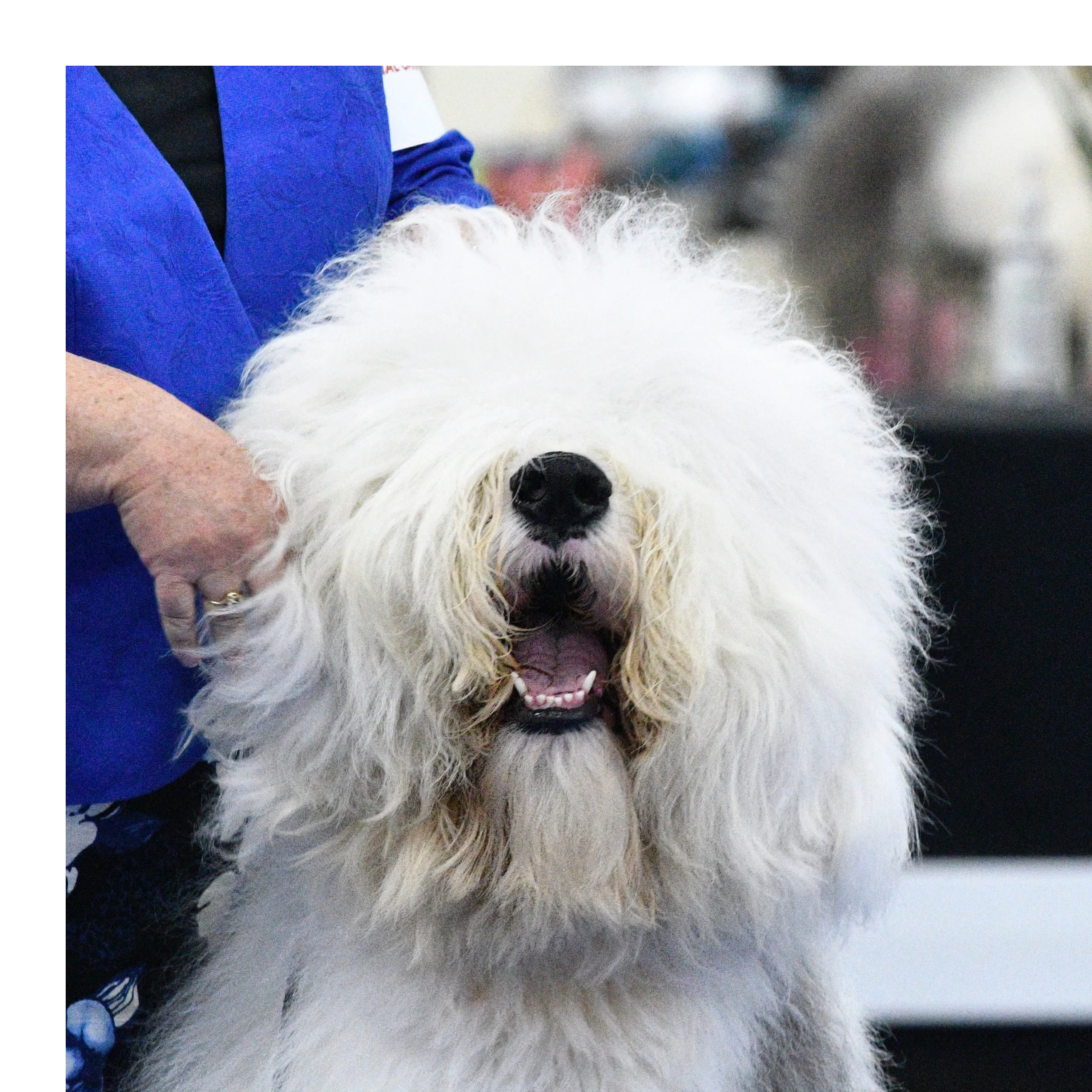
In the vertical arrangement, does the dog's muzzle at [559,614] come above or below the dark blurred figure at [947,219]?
below

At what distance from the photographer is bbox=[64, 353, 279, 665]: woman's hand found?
1137mm

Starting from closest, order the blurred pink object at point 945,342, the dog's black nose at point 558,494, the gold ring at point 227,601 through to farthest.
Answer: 1. the dog's black nose at point 558,494
2. the gold ring at point 227,601
3. the blurred pink object at point 945,342

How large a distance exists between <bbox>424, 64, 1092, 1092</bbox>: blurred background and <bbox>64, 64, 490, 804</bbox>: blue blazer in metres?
1.05

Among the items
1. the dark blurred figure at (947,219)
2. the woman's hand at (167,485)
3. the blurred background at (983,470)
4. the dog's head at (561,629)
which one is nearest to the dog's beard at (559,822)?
the dog's head at (561,629)

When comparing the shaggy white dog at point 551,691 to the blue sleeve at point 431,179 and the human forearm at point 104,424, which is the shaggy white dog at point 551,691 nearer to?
the human forearm at point 104,424

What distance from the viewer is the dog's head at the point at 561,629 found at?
1125 mm

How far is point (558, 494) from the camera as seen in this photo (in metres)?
1.09

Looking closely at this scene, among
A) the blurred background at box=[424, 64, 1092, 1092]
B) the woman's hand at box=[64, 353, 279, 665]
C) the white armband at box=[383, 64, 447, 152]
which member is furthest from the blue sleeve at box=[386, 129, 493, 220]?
the blurred background at box=[424, 64, 1092, 1092]

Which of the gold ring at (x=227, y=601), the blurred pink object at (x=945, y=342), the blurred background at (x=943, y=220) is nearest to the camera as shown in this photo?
the gold ring at (x=227, y=601)

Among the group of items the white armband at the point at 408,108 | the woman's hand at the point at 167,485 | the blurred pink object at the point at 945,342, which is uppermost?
the white armband at the point at 408,108

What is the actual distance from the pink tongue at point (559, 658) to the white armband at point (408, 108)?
647mm

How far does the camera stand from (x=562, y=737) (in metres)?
1.13

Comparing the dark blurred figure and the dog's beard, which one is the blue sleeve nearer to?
the dog's beard
